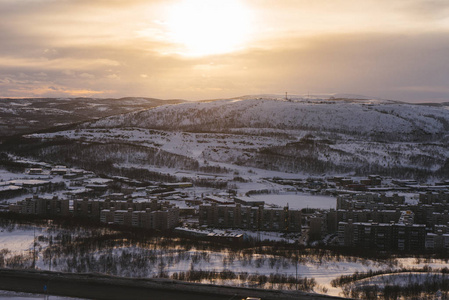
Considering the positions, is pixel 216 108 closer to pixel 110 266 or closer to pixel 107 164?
pixel 107 164

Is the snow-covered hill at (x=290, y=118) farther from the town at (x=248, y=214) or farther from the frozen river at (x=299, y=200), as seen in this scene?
the town at (x=248, y=214)

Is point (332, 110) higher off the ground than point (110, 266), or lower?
higher

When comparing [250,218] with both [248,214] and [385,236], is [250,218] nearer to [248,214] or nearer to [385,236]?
[248,214]

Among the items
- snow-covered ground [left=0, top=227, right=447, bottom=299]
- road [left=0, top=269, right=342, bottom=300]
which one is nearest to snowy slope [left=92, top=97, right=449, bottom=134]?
snow-covered ground [left=0, top=227, right=447, bottom=299]

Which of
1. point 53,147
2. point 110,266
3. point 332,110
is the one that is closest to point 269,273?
point 110,266

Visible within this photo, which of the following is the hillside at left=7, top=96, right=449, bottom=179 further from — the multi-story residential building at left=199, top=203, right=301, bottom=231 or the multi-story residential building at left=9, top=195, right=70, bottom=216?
the multi-story residential building at left=199, top=203, right=301, bottom=231

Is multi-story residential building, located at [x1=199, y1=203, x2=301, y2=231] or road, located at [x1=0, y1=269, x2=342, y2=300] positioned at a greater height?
road, located at [x1=0, y1=269, x2=342, y2=300]

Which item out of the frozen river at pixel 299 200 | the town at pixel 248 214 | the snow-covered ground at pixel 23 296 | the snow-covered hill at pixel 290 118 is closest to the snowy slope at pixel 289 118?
the snow-covered hill at pixel 290 118

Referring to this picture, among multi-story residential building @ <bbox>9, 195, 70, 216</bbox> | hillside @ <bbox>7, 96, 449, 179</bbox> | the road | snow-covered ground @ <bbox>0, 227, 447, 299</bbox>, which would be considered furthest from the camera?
hillside @ <bbox>7, 96, 449, 179</bbox>
